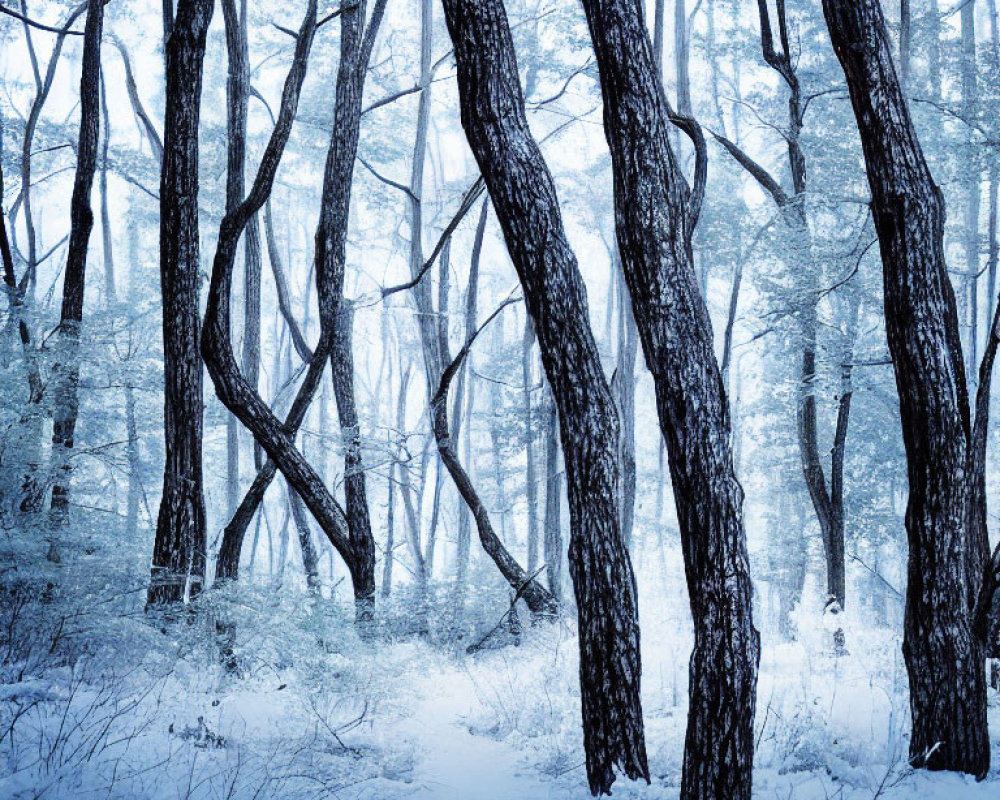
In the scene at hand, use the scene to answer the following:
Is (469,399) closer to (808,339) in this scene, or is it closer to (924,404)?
(808,339)

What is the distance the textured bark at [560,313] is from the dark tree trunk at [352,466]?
398cm

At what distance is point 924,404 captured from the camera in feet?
13.4

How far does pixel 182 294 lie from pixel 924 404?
534cm

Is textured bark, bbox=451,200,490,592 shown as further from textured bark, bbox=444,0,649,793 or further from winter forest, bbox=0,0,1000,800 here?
textured bark, bbox=444,0,649,793

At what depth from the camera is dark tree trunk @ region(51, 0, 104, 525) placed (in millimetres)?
7559

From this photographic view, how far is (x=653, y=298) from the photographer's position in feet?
12.0

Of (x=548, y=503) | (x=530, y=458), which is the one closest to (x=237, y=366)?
(x=548, y=503)

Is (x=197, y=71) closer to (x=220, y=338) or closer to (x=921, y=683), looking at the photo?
(x=220, y=338)

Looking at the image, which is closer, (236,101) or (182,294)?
(182,294)

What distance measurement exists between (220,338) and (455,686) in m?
3.64

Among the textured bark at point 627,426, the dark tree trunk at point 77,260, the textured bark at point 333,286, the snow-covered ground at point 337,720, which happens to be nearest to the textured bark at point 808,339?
the textured bark at point 627,426

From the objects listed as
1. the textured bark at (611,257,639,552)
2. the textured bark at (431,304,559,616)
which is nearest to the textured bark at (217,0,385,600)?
the textured bark at (431,304,559,616)

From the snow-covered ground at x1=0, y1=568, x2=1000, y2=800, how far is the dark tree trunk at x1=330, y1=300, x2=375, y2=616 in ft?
3.42

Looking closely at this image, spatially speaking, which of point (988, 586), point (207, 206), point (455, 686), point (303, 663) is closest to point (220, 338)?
point (303, 663)
